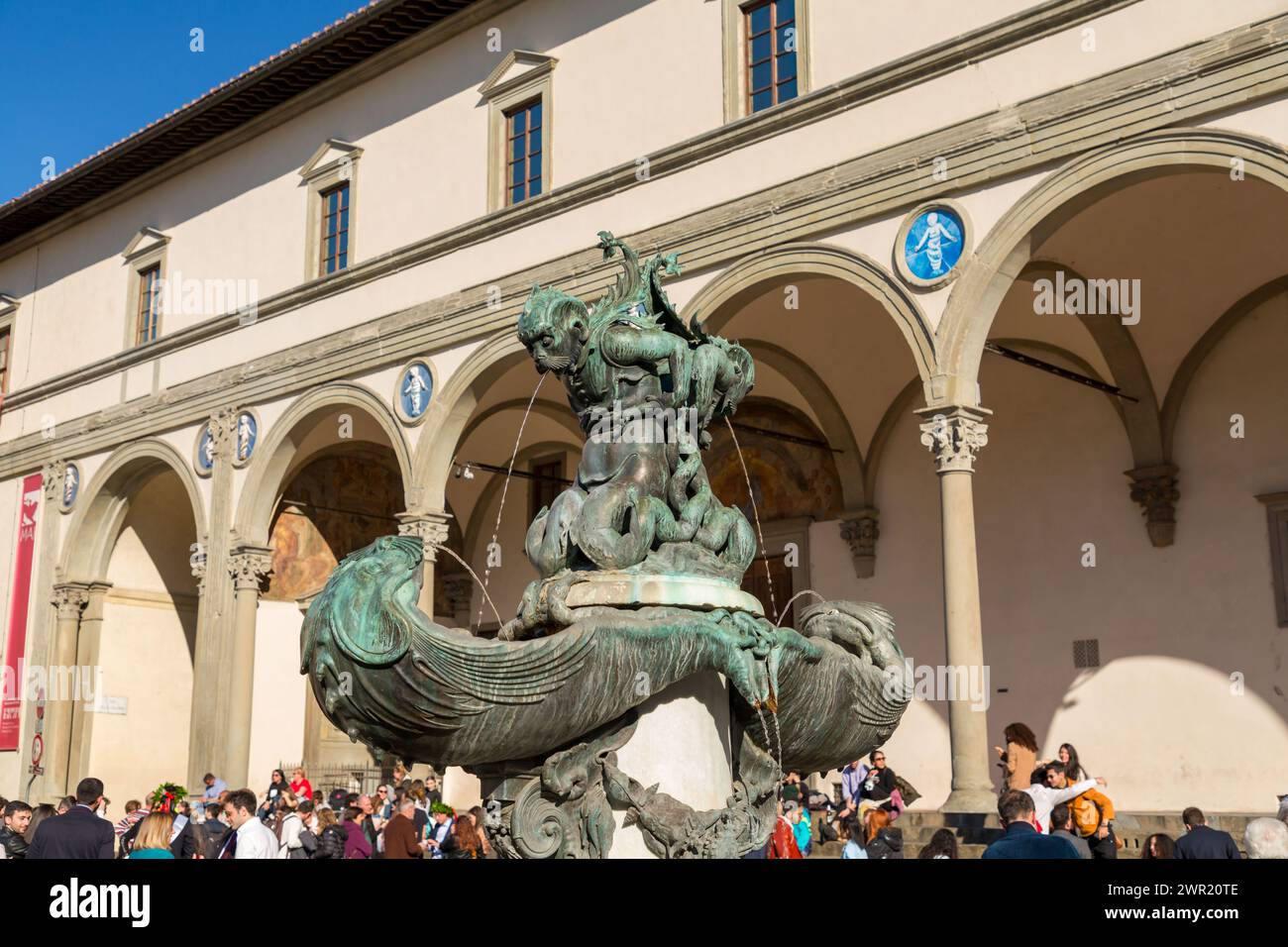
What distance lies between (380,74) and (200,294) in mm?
4417

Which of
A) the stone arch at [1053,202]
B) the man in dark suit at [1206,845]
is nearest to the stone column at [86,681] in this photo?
the stone arch at [1053,202]

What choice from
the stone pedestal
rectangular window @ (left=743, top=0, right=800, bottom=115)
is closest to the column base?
rectangular window @ (left=743, top=0, right=800, bottom=115)

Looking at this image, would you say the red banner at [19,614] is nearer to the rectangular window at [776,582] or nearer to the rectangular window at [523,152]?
the rectangular window at [523,152]

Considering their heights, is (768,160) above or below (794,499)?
above

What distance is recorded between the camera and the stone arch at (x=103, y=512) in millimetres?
20438

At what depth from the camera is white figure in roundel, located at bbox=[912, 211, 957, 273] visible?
11.5 m

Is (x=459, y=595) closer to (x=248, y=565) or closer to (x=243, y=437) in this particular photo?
(x=248, y=565)

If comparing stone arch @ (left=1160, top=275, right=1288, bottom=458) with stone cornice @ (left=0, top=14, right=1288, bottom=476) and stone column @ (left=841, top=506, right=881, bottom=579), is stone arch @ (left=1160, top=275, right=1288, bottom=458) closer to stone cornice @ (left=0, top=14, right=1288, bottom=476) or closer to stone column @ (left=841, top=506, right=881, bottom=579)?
stone cornice @ (left=0, top=14, right=1288, bottom=476)

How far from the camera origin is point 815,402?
52.6 ft

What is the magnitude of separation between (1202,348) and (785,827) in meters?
7.38

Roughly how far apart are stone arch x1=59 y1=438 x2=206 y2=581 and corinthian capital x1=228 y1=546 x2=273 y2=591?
2.90m

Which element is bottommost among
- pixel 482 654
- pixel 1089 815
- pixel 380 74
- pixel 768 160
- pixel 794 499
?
pixel 1089 815
